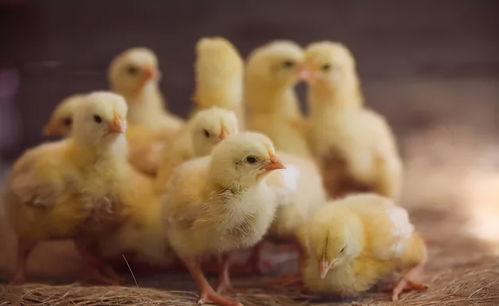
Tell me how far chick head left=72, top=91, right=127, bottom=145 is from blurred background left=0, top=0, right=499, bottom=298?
62 centimetres

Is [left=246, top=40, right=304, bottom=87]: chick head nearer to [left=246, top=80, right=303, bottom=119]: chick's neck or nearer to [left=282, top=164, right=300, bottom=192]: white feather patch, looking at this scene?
[left=246, top=80, right=303, bottom=119]: chick's neck

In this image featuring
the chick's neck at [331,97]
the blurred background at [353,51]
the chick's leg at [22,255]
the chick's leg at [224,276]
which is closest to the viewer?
the chick's leg at [224,276]

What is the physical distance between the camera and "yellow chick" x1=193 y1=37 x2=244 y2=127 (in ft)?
8.15

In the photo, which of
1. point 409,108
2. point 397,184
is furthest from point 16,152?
point 409,108

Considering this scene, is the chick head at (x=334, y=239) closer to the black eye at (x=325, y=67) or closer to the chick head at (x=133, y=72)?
the black eye at (x=325, y=67)

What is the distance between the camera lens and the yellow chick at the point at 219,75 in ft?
8.15

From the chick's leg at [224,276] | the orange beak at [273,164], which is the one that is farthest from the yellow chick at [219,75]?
the orange beak at [273,164]

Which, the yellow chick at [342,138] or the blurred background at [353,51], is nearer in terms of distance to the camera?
the yellow chick at [342,138]

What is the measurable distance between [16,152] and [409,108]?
2067 millimetres

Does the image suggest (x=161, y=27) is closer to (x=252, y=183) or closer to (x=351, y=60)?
(x=351, y=60)

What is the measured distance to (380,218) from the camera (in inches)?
86.8

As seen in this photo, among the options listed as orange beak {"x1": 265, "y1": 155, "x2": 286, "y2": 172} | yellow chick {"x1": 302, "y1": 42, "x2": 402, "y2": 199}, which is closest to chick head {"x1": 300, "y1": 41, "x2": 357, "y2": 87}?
yellow chick {"x1": 302, "y1": 42, "x2": 402, "y2": 199}

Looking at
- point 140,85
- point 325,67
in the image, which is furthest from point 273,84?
point 140,85

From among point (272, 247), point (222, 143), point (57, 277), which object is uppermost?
point (222, 143)
